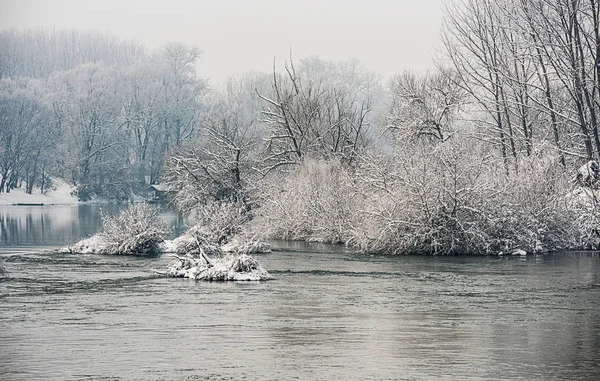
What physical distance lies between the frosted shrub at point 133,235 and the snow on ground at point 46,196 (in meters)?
58.5

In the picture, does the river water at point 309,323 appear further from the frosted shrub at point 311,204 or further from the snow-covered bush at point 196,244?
the frosted shrub at point 311,204

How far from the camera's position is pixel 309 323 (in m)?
17.5

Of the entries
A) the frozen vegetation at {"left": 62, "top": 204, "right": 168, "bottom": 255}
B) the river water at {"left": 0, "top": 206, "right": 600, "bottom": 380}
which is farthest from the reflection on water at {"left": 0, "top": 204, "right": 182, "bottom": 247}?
the river water at {"left": 0, "top": 206, "right": 600, "bottom": 380}

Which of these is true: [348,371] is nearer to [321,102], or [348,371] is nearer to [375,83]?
[321,102]

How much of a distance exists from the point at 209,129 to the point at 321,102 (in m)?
6.83

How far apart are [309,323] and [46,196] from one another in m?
80.4

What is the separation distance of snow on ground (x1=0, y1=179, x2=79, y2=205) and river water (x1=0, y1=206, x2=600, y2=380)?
2499 inches

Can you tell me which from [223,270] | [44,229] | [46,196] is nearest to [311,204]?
[44,229]

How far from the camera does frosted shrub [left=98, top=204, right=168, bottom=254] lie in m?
32.8

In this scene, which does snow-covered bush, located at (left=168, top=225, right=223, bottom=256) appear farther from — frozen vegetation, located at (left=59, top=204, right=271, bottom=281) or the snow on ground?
the snow on ground

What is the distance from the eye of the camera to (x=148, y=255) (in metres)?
32.7

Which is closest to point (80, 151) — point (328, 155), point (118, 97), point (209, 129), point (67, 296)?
point (118, 97)

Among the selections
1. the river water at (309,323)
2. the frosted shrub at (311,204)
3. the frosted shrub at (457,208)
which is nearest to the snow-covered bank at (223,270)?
the river water at (309,323)

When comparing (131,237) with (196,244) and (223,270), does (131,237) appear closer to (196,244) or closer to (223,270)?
(196,244)
